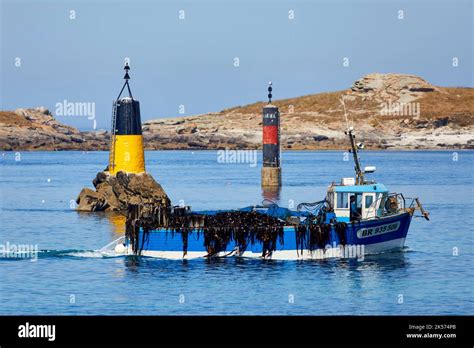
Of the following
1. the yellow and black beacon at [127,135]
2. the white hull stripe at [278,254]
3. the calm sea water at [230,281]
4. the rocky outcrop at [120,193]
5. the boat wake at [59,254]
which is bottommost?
the calm sea water at [230,281]

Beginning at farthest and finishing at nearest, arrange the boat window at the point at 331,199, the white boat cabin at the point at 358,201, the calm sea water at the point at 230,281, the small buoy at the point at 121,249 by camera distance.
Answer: the small buoy at the point at 121,249 < the boat window at the point at 331,199 < the white boat cabin at the point at 358,201 < the calm sea water at the point at 230,281

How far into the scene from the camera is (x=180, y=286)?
36.7m

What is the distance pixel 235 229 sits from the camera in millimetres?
40781

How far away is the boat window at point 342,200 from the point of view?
41.7m

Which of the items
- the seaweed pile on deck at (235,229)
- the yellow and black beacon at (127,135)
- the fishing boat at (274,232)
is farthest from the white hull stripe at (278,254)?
the yellow and black beacon at (127,135)

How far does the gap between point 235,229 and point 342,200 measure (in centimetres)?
452

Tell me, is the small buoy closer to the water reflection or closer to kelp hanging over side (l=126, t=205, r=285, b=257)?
kelp hanging over side (l=126, t=205, r=285, b=257)

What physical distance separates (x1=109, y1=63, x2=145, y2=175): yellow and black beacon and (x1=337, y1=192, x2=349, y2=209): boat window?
18542 mm

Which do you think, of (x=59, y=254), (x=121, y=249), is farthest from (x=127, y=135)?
(x=121, y=249)

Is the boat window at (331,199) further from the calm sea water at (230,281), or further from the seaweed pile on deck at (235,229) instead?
the calm sea water at (230,281)

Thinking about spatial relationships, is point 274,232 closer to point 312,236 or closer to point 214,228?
point 312,236
